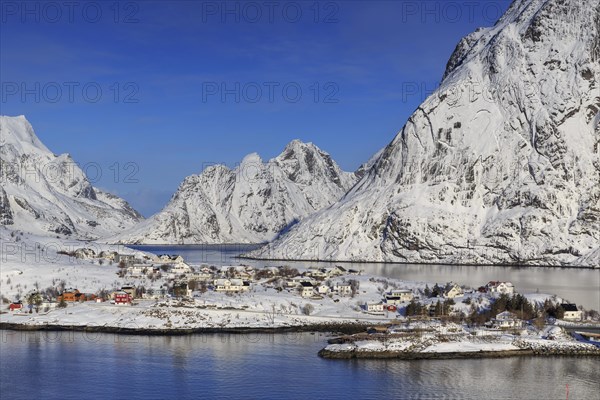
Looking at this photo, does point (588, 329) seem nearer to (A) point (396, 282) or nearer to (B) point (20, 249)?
(A) point (396, 282)

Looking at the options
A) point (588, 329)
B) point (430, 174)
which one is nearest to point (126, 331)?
point (588, 329)

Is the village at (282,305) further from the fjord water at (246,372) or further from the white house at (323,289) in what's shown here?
the fjord water at (246,372)

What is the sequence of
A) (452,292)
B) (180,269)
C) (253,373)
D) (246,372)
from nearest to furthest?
(253,373), (246,372), (452,292), (180,269)

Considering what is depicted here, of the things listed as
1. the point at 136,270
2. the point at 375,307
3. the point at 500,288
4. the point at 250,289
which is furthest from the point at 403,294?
the point at 136,270

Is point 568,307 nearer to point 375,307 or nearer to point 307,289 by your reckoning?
point 375,307

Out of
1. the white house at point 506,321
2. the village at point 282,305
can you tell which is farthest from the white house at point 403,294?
the white house at point 506,321

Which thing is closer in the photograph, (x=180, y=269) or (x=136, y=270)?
(x=136, y=270)
